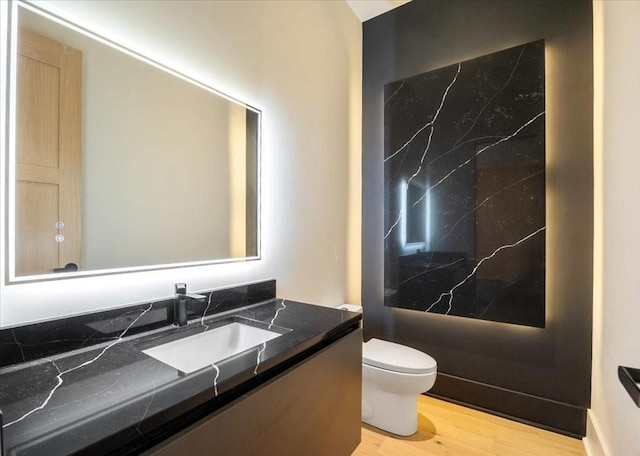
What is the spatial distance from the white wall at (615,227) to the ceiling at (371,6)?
129cm

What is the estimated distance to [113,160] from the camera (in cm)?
112

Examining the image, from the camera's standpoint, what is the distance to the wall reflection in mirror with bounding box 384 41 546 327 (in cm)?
196

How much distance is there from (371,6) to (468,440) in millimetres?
3099

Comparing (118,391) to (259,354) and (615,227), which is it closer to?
(259,354)

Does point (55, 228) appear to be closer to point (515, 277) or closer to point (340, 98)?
point (340, 98)

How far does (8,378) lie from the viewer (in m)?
0.77

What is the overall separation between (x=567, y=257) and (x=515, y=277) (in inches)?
11.9

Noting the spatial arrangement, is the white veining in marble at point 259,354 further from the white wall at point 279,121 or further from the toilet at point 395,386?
the toilet at point 395,386

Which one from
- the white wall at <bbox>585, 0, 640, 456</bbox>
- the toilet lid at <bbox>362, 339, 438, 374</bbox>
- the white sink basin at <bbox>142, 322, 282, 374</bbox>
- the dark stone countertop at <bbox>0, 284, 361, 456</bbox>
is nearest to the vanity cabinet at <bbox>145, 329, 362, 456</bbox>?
the dark stone countertop at <bbox>0, 284, 361, 456</bbox>

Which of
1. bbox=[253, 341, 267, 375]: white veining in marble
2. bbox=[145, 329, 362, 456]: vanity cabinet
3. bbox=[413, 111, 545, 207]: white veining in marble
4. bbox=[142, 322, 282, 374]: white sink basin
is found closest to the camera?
bbox=[145, 329, 362, 456]: vanity cabinet

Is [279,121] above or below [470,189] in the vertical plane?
above

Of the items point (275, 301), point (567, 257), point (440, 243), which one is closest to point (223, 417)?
point (275, 301)

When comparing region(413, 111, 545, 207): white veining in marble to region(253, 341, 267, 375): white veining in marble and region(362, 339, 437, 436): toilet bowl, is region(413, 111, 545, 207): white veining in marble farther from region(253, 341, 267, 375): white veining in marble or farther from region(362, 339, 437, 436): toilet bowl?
region(253, 341, 267, 375): white veining in marble

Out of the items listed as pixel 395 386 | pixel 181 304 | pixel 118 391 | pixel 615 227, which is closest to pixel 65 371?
pixel 118 391
